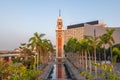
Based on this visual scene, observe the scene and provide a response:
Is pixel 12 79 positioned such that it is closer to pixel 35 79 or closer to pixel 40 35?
pixel 35 79

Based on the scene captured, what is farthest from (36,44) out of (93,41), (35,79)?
(35,79)

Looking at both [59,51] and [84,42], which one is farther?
[59,51]

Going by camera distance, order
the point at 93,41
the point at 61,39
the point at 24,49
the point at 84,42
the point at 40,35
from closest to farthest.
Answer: the point at 93,41, the point at 84,42, the point at 40,35, the point at 24,49, the point at 61,39

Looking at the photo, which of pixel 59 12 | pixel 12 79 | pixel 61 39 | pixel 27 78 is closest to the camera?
pixel 12 79

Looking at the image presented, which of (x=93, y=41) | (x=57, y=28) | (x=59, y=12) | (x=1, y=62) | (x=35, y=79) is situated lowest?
(x=35, y=79)

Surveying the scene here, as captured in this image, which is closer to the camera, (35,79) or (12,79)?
(12,79)

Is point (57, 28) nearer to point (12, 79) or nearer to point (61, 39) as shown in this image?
point (61, 39)

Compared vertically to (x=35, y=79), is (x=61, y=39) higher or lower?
higher

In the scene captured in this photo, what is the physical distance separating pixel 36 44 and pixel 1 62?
194 feet

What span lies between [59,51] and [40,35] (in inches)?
3421

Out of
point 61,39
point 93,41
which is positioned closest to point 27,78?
point 93,41

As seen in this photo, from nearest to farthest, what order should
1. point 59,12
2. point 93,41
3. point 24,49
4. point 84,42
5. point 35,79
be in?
1. point 35,79
2. point 93,41
3. point 84,42
4. point 24,49
5. point 59,12

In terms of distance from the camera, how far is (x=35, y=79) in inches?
677

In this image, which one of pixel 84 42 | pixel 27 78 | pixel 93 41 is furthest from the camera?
pixel 84 42
